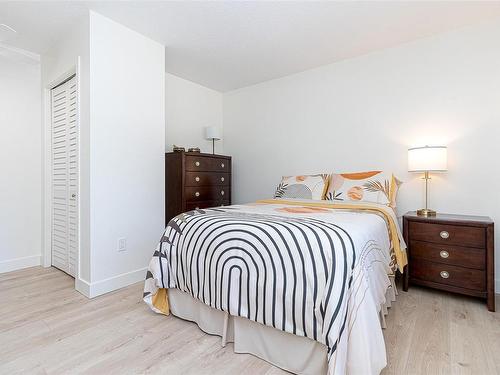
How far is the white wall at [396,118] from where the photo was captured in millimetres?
2266

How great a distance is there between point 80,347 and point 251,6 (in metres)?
2.54

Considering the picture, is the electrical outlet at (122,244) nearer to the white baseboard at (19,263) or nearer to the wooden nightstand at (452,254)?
the white baseboard at (19,263)

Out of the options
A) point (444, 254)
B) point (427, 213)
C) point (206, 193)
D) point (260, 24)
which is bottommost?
point (444, 254)

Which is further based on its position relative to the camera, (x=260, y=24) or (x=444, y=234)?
(x=260, y=24)

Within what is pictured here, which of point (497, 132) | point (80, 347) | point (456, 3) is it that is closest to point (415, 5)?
point (456, 3)

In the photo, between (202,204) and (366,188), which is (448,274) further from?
(202,204)

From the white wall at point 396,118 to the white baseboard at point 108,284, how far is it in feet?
5.96

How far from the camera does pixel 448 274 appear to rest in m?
2.06

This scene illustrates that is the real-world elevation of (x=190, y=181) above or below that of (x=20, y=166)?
below

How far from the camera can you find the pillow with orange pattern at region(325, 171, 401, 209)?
2418 millimetres

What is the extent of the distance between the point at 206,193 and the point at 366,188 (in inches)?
67.6

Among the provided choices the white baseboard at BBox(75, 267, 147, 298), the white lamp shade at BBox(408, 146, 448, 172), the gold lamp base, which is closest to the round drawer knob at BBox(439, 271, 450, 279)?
the gold lamp base

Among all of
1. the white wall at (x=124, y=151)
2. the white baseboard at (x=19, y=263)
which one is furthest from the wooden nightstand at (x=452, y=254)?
the white baseboard at (x=19, y=263)

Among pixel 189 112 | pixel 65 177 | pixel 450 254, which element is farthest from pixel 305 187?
pixel 65 177
